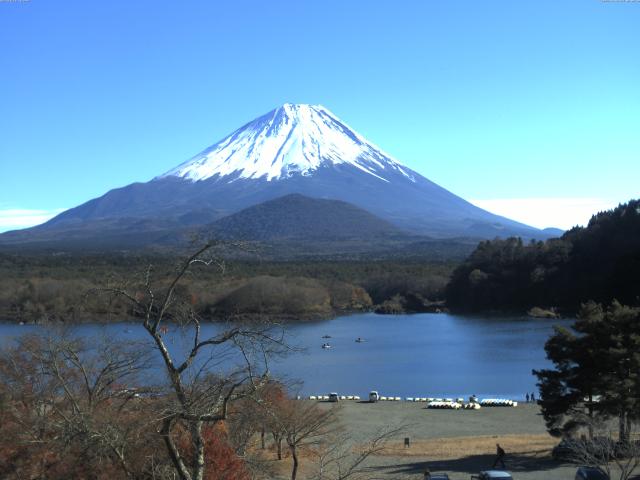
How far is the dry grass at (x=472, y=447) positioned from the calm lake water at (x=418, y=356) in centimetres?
338

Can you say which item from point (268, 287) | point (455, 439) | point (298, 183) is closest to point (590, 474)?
point (455, 439)

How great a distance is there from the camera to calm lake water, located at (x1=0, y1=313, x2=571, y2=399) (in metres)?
24.6

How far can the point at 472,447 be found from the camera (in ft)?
47.4

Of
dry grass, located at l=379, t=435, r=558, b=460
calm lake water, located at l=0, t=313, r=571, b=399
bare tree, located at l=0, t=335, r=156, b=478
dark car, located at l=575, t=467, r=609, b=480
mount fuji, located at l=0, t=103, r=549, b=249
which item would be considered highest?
mount fuji, located at l=0, t=103, r=549, b=249

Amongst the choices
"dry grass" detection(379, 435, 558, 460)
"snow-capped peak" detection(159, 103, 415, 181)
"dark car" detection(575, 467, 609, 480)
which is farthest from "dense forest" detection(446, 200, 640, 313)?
"snow-capped peak" detection(159, 103, 415, 181)

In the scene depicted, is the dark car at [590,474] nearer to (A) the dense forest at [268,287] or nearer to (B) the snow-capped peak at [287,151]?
(A) the dense forest at [268,287]

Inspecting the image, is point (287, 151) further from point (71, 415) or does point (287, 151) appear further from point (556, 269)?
point (71, 415)

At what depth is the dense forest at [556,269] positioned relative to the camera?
152 ft

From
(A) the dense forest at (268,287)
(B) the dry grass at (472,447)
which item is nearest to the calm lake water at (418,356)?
(B) the dry grass at (472,447)

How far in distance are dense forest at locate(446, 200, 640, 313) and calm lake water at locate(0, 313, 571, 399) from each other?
3960 millimetres

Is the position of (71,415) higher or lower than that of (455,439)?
higher

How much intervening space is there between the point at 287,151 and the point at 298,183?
12769 mm

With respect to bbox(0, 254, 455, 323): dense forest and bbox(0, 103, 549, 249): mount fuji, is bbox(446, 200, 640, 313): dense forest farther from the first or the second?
bbox(0, 103, 549, 249): mount fuji

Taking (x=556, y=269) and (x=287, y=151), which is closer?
(x=556, y=269)
